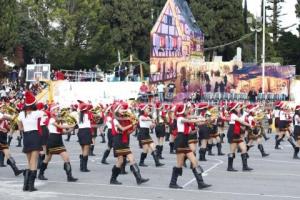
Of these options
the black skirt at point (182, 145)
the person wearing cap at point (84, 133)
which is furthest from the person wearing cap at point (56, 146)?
the black skirt at point (182, 145)

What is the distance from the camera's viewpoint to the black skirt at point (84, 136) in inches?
670

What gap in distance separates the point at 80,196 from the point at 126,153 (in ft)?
5.59

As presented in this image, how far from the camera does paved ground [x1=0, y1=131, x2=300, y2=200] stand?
12.9 meters

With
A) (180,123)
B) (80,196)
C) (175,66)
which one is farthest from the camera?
(175,66)

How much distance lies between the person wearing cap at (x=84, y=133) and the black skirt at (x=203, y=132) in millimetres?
4431

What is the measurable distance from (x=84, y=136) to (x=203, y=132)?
4915 mm

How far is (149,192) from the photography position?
43.6 ft

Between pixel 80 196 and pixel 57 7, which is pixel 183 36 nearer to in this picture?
pixel 57 7

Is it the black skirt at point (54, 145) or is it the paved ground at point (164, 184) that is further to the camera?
the black skirt at point (54, 145)

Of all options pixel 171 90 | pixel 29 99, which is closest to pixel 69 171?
pixel 29 99

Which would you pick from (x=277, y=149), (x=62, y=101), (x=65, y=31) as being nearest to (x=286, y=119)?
(x=277, y=149)

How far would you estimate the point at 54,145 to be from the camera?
14695 mm

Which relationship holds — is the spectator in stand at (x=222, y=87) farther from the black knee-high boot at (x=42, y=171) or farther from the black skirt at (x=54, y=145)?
the black skirt at (x=54, y=145)

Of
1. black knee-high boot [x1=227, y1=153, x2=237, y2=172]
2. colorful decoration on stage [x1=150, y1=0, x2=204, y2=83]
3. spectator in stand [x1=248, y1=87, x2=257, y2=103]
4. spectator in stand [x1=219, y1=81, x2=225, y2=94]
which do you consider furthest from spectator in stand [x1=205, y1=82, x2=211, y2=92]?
black knee-high boot [x1=227, y1=153, x2=237, y2=172]
